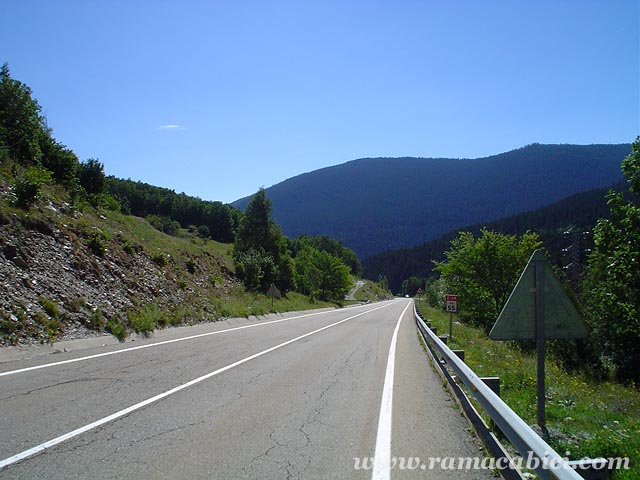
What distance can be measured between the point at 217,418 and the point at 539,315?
14.4 ft

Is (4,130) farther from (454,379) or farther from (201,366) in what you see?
(454,379)

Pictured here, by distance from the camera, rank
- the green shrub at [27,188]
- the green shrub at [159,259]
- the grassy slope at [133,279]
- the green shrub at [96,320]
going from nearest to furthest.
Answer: the grassy slope at [133,279]
the green shrub at [96,320]
the green shrub at [27,188]
the green shrub at [159,259]

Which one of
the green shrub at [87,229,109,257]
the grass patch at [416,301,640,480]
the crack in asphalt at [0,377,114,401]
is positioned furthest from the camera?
the green shrub at [87,229,109,257]

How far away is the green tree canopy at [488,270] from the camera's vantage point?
37562mm

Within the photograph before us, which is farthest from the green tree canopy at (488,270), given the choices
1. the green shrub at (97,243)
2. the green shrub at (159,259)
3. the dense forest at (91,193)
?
the green shrub at (97,243)

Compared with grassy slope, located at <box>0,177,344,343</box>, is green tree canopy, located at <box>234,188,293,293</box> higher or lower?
higher

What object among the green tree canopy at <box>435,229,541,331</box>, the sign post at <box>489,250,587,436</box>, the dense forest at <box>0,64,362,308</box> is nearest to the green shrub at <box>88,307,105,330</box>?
the dense forest at <box>0,64,362,308</box>

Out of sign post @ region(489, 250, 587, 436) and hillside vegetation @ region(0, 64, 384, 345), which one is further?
hillside vegetation @ region(0, 64, 384, 345)

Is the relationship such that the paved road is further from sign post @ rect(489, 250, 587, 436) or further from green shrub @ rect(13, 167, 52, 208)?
green shrub @ rect(13, 167, 52, 208)

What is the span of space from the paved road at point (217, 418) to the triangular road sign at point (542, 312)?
1.49 meters

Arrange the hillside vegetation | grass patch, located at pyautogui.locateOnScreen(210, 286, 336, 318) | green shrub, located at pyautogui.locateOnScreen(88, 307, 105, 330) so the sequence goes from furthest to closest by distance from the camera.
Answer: grass patch, located at pyautogui.locateOnScreen(210, 286, 336, 318) < green shrub, located at pyautogui.locateOnScreen(88, 307, 105, 330) < the hillside vegetation

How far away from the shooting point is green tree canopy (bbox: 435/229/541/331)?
37562 mm

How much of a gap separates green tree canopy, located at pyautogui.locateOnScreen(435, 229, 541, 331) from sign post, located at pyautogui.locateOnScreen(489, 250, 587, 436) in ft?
107

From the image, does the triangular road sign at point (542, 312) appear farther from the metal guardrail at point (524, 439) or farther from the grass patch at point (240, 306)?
the grass patch at point (240, 306)
